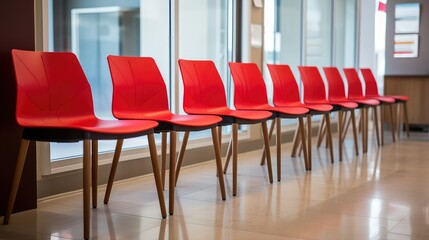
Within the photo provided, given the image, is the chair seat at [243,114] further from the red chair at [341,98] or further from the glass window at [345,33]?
the glass window at [345,33]

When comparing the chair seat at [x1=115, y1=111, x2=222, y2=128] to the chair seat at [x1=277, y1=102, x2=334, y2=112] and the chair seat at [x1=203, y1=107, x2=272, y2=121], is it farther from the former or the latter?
the chair seat at [x1=277, y1=102, x2=334, y2=112]

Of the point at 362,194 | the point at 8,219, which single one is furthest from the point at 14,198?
the point at 362,194

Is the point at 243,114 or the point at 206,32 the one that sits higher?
the point at 206,32

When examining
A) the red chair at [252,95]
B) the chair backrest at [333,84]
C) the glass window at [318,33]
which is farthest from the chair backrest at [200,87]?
the glass window at [318,33]

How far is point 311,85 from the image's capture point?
220 inches

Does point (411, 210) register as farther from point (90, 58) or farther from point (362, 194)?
point (90, 58)

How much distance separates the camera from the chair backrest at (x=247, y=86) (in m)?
4.46

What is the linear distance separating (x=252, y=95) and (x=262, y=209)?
1511mm

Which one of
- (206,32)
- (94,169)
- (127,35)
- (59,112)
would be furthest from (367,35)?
(59,112)

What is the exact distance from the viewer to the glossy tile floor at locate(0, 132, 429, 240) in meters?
2.77

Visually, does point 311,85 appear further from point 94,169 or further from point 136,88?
point 94,169

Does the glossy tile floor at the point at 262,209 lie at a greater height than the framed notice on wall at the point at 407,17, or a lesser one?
lesser

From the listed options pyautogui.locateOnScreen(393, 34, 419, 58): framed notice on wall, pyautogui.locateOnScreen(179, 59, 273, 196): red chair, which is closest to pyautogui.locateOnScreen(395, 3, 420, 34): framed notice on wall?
pyautogui.locateOnScreen(393, 34, 419, 58): framed notice on wall

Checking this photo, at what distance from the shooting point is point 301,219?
3.04 metres
